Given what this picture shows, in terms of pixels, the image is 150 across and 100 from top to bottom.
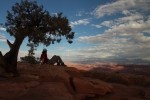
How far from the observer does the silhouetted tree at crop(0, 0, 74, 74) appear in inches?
992

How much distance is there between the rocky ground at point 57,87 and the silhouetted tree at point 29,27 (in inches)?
69.4

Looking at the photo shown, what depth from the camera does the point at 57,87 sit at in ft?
71.5

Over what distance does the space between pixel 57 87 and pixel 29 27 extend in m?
6.87

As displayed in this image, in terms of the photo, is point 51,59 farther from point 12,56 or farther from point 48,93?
point 48,93

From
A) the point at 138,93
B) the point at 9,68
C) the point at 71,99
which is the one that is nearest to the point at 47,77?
the point at 9,68

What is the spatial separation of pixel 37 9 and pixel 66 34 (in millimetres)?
3983

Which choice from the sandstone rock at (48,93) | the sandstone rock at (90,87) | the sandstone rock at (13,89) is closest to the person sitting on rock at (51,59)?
the sandstone rock at (90,87)

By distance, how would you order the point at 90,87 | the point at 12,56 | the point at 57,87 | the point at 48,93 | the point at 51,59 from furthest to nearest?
the point at 51,59
the point at 12,56
the point at 90,87
the point at 57,87
the point at 48,93

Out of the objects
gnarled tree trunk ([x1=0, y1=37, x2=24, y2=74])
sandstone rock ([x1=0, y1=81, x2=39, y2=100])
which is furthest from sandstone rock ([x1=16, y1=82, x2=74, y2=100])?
gnarled tree trunk ([x1=0, y1=37, x2=24, y2=74])

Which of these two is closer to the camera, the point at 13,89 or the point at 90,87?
the point at 13,89

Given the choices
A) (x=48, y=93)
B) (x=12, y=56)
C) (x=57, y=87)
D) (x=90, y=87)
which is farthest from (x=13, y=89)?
(x=90, y=87)

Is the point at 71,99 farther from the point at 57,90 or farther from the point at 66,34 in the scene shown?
the point at 66,34

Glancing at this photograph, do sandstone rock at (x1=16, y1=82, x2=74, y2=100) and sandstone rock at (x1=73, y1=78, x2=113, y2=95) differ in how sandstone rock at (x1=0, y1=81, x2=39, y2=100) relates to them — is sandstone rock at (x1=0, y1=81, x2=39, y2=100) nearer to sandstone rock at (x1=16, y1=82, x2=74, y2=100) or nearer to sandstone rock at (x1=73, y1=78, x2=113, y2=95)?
sandstone rock at (x1=16, y1=82, x2=74, y2=100)

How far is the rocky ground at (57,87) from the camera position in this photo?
2009 centimetres
